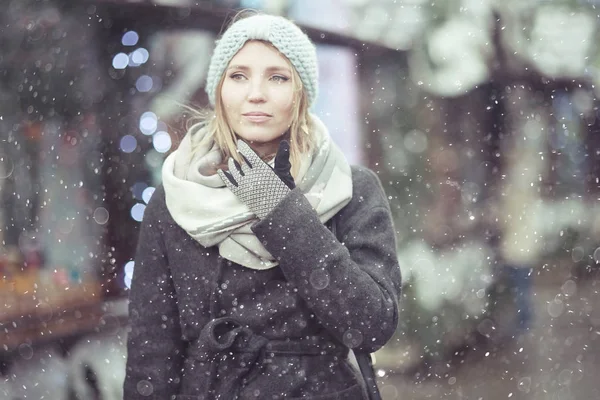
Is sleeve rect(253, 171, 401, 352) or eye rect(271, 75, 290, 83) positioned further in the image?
eye rect(271, 75, 290, 83)

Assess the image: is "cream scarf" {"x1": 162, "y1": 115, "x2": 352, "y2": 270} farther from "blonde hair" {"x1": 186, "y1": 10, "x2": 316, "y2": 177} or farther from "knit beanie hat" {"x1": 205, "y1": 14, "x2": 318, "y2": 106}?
"knit beanie hat" {"x1": 205, "y1": 14, "x2": 318, "y2": 106}

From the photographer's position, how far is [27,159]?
301 centimetres

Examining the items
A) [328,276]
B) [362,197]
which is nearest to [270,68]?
[362,197]

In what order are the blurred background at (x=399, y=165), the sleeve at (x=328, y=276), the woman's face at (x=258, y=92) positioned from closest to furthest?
1. the sleeve at (x=328, y=276)
2. the woman's face at (x=258, y=92)
3. the blurred background at (x=399, y=165)

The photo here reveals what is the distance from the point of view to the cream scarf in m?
1.68

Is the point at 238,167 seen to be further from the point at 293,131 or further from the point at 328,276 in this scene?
the point at 328,276

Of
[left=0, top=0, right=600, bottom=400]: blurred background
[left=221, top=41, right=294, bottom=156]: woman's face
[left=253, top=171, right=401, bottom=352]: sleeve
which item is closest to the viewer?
[left=253, top=171, right=401, bottom=352]: sleeve

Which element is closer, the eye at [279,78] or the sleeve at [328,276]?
the sleeve at [328,276]

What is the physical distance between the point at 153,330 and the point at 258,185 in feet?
1.41

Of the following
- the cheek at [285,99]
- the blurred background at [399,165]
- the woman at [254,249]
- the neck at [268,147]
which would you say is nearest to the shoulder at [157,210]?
the woman at [254,249]

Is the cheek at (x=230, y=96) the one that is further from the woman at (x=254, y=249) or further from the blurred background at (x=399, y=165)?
the blurred background at (x=399, y=165)

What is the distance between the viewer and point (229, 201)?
169 centimetres

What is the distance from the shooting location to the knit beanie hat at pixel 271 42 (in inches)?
68.3

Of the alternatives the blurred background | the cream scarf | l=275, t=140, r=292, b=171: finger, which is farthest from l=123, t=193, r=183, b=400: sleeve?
the blurred background
